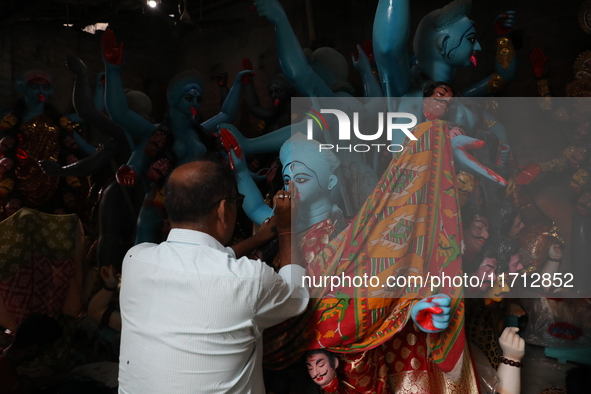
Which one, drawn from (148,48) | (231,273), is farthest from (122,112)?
(148,48)

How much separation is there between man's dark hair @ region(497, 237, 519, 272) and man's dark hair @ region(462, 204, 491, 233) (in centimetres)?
12

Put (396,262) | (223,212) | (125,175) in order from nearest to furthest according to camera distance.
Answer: (223,212), (396,262), (125,175)

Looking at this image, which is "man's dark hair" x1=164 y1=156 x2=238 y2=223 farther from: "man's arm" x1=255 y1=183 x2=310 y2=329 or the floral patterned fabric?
the floral patterned fabric

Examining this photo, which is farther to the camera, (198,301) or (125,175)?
(125,175)

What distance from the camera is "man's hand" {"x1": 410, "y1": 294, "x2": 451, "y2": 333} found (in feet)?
5.11

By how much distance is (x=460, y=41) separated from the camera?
6.79 feet

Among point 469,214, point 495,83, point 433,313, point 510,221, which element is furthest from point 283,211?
point 495,83

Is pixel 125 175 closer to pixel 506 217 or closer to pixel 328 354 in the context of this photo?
pixel 328 354

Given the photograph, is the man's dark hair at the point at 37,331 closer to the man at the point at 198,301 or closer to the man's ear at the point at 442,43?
the man at the point at 198,301

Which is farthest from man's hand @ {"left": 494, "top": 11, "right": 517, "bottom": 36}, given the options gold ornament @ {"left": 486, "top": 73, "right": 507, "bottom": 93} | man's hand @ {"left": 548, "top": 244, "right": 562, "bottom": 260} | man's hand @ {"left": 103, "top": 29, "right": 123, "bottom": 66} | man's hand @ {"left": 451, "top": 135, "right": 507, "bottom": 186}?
man's hand @ {"left": 103, "top": 29, "right": 123, "bottom": 66}

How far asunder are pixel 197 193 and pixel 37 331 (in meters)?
1.26

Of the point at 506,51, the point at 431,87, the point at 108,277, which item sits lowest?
the point at 108,277

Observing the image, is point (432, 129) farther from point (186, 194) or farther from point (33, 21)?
point (33, 21)

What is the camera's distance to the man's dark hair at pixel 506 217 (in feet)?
6.88
